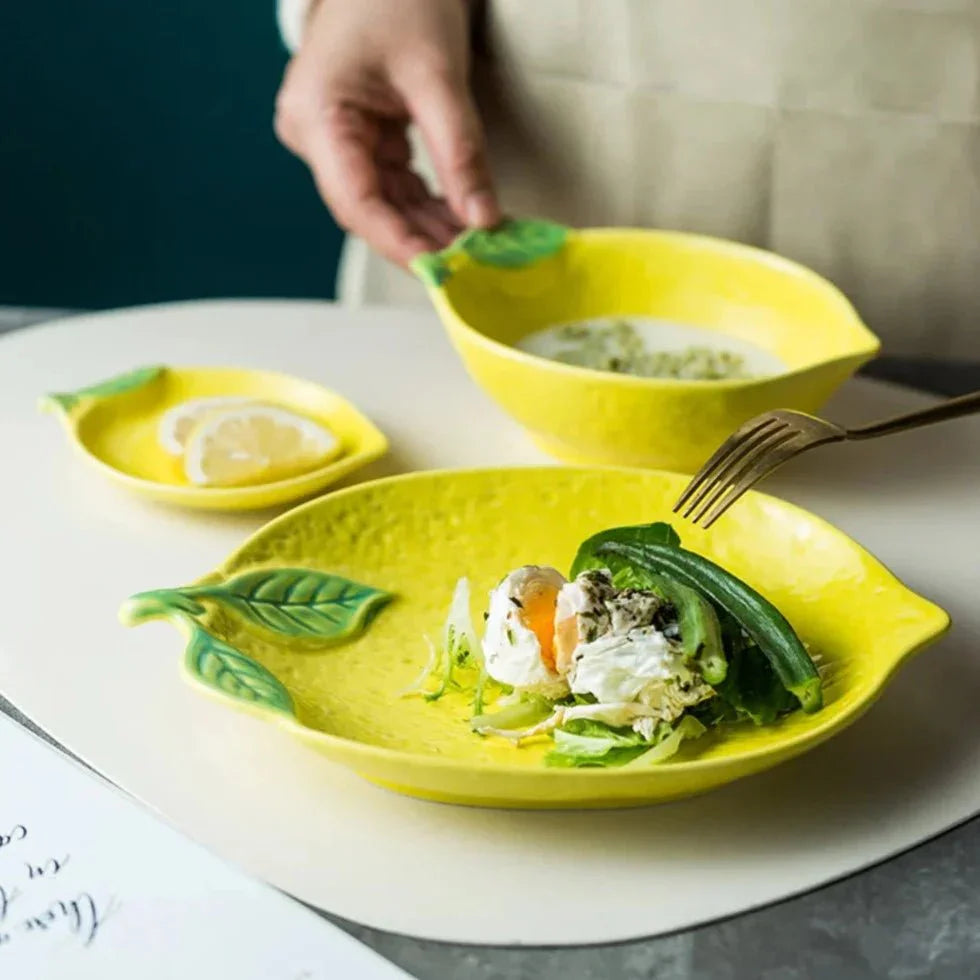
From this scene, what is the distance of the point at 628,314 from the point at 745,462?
14.7 inches

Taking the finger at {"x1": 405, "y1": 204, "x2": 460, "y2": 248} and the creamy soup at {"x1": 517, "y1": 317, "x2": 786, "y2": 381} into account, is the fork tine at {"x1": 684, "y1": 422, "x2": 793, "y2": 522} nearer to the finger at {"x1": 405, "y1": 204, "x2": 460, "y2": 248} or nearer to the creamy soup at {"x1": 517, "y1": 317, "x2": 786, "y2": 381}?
the creamy soup at {"x1": 517, "y1": 317, "x2": 786, "y2": 381}

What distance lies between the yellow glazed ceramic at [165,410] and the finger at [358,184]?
0.74 ft

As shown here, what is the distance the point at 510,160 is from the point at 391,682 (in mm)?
810

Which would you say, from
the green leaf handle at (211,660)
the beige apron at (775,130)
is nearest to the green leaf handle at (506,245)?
the beige apron at (775,130)

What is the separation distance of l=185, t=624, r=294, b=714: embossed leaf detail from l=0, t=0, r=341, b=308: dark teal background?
67.2 inches

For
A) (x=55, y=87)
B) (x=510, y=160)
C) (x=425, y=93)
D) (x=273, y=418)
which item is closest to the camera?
(x=273, y=418)

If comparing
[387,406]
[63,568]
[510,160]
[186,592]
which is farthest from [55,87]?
[186,592]

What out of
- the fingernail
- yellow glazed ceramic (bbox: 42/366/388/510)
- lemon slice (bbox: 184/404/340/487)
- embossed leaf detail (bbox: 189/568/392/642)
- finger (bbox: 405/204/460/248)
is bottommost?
yellow glazed ceramic (bbox: 42/366/388/510)

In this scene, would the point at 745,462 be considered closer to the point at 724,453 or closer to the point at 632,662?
the point at 724,453

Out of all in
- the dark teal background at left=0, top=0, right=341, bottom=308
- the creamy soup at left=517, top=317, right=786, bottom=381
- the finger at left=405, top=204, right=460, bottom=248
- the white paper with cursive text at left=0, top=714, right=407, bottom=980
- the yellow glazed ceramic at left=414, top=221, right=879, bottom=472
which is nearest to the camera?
the white paper with cursive text at left=0, top=714, right=407, bottom=980

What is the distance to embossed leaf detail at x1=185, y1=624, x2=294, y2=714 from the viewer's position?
25.9 inches

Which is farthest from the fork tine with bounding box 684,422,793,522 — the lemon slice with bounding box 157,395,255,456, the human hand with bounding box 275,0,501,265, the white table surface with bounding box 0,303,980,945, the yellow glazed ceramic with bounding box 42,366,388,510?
the human hand with bounding box 275,0,501,265

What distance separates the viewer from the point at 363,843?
669 mm

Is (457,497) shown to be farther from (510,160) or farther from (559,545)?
(510,160)
